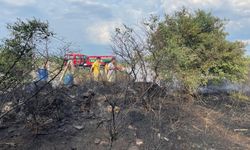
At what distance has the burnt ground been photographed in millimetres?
7230

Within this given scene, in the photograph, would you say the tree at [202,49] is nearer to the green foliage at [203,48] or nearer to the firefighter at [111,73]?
the green foliage at [203,48]

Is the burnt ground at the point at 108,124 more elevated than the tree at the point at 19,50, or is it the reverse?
the tree at the point at 19,50

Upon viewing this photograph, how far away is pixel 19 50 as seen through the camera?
5664mm

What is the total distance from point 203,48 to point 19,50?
8.32 m

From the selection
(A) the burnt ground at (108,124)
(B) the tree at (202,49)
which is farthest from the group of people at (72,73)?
(B) the tree at (202,49)

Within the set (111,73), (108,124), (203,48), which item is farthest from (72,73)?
(203,48)

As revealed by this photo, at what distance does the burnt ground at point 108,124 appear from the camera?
7.23 m

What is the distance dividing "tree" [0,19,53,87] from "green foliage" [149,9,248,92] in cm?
681

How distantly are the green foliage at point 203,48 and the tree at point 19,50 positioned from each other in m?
6.81

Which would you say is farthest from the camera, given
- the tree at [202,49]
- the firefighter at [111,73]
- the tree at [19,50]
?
the tree at [202,49]

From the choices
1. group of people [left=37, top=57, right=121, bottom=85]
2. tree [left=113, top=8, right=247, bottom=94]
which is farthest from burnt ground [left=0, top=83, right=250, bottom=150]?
tree [left=113, top=8, right=247, bottom=94]

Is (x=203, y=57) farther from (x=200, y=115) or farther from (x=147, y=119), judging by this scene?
(x=147, y=119)

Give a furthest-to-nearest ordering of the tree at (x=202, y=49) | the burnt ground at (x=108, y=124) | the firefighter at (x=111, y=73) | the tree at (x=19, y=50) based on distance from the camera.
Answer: the tree at (x=202, y=49), the firefighter at (x=111, y=73), the burnt ground at (x=108, y=124), the tree at (x=19, y=50)

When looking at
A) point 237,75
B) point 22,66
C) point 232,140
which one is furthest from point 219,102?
point 22,66
